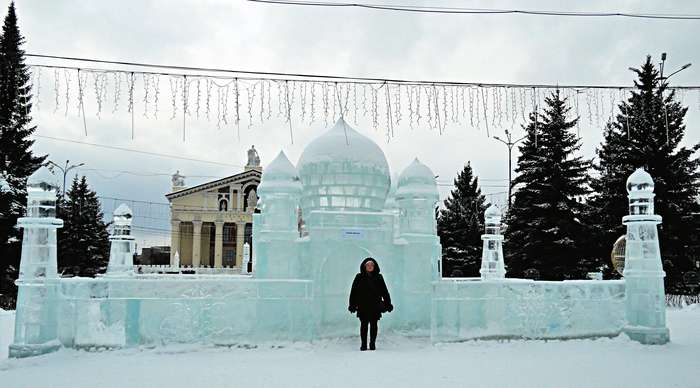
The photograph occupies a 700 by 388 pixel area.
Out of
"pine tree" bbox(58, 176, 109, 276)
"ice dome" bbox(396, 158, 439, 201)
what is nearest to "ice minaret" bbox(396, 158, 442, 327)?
"ice dome" bbox(396, 158, 439, 201)

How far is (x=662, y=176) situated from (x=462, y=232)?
12.6m

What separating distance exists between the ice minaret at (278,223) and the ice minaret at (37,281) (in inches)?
135

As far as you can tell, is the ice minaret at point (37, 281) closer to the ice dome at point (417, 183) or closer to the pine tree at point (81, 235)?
the ice dome at point (417, 183)

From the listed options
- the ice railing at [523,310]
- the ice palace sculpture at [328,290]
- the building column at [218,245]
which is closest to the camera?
the ice palace sculpture at [328,290]

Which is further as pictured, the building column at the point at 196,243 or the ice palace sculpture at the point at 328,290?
the building column at the point at 196,243

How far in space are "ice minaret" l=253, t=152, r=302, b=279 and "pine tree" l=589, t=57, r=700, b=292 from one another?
16.3 m

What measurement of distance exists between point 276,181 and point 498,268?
828 cm

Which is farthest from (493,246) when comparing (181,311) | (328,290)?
(181,311)

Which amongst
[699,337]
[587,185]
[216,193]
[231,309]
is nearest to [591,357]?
[699,337]

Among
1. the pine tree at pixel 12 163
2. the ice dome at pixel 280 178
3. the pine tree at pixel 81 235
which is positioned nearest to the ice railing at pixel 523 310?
the ice dome at pixel 280 178

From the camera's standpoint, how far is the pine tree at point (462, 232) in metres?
33.9

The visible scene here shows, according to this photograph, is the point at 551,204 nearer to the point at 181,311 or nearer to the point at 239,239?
the point at 181,311

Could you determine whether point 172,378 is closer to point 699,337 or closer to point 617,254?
point 699,337

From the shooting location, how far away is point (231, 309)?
33.2 feet
